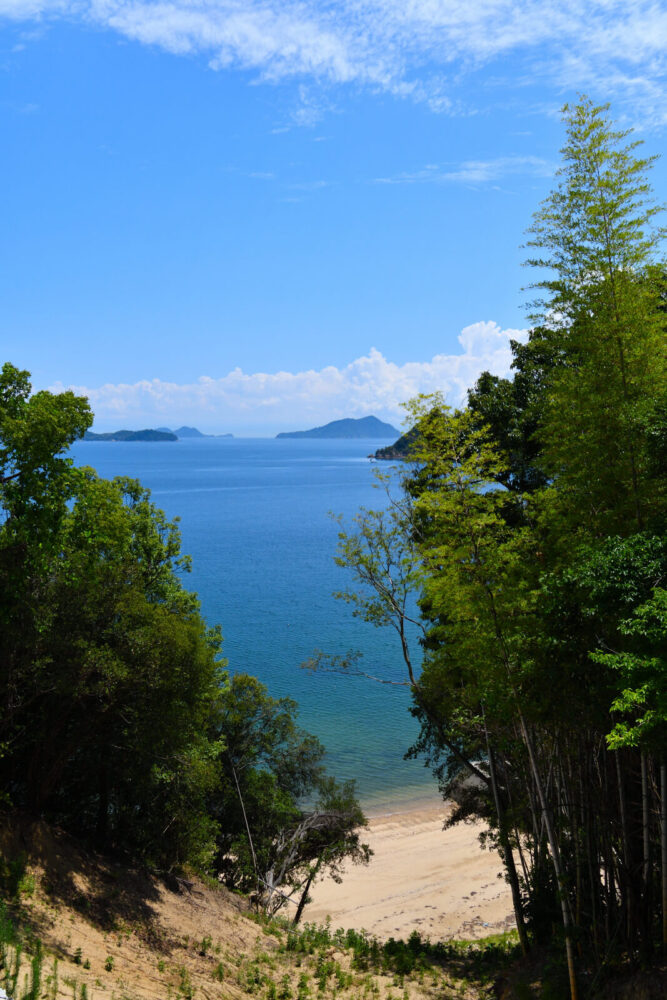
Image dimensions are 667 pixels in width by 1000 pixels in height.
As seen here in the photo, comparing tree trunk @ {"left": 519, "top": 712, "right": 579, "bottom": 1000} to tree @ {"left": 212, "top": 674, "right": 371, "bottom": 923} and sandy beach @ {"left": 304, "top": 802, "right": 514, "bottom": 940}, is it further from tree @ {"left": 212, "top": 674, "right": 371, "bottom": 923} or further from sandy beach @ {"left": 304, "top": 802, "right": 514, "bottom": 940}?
sandy beach @ {"left": 304, "top": 802, "right": 514, "bottom": 940}

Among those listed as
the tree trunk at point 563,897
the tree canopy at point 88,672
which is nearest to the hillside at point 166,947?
the tree canopy at point 88,672

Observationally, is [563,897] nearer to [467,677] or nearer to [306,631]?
[467,677]

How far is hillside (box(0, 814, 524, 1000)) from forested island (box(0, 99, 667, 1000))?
8 cm

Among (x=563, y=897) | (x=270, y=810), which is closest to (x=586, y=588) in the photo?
(x=563, y=897)

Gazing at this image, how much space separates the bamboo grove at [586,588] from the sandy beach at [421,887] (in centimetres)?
978

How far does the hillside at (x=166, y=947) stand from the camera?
33.4 ft

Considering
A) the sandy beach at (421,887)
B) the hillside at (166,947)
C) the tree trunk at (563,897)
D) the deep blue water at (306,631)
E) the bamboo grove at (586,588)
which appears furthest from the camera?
the deep blue water at (306,631)

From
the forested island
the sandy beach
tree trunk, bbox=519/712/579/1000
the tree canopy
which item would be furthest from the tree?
tree trunk, bbox=519/712/579/1000

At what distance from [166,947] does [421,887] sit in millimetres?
15006

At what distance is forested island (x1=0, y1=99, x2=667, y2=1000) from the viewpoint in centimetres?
844

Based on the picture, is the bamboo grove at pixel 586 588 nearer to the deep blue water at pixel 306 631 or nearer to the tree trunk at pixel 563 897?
the tree trunk at pixel 563 897

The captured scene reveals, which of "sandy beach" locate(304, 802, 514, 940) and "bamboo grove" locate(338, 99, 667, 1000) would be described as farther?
"sandy beach" locate(304, 802, 514, 940)

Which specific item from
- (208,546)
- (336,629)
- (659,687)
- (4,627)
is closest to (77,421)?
(4,627)

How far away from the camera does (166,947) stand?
1212cm
